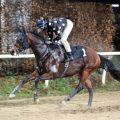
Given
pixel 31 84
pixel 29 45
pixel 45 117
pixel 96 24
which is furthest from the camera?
pixel 96 24

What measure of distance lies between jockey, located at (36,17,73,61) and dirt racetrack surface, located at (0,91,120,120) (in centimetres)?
129

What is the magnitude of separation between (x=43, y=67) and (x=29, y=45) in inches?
24.7

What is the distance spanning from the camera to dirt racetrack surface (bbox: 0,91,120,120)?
1057 centimetres

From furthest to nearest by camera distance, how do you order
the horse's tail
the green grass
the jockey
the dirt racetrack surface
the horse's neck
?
the green grass, the horse's tail, the horse's neck, the jockey, the dirt racetrack surface

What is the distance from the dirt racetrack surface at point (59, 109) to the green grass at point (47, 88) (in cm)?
95

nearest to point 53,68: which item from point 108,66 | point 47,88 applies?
point 108,66

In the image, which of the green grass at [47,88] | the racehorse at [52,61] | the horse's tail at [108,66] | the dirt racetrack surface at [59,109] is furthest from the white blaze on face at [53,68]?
the green grass at [47,88]

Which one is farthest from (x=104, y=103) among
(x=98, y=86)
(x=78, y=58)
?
(x=98, y=86)

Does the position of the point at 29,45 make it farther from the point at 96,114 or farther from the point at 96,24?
the point at 96,24

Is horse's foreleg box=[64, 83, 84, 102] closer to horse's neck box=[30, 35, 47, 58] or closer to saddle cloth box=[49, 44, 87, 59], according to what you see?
saddle cloth box=[49, 44, 87, 59]

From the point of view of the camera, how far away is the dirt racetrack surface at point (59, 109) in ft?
34.7

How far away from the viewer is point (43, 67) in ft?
40.7

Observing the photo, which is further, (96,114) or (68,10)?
(68,10)

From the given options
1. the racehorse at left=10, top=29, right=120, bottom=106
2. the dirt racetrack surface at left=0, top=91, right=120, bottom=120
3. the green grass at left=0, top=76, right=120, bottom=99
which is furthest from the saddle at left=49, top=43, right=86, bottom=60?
the green grass at left=0, top=76, right=120, bottom=99
